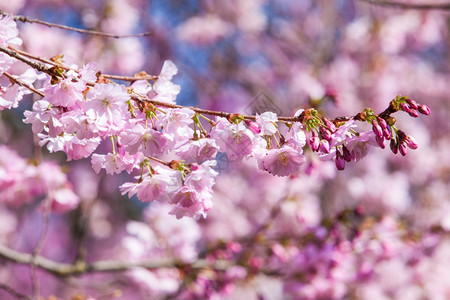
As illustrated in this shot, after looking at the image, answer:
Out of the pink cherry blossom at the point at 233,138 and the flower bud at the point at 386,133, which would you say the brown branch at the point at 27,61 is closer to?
the pink cherry blossom at the point at 233,138

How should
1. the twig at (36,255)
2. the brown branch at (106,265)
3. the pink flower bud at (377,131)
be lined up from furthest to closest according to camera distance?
the brown branch at (106,265), the twig at (36,255), the pink flower bud at (377,131)

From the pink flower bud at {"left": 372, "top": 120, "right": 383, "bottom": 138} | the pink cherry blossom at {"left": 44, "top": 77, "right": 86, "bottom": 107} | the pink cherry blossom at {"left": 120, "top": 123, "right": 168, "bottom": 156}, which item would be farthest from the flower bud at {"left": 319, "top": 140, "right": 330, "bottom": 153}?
the pink cherry blossom at {"left": 44, "top": 77, "right": 86, "bottom": 107}

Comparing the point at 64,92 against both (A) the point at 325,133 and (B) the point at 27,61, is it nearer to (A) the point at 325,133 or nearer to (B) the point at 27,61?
(B) the point at 27,61

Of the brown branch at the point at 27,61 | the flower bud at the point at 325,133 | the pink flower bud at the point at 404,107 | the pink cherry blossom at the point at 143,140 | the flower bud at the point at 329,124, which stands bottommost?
the pink cherry blossom at the point at 143,140

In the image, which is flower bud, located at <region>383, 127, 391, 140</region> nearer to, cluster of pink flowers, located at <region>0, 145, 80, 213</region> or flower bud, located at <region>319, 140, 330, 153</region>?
flower bud, located at <region>319, 140, 330, 153</region>

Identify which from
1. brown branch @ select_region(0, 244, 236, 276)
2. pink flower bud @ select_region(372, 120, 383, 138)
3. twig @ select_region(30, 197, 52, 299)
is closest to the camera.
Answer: pink flower bud @ select_region(372, 120, 383, 138)

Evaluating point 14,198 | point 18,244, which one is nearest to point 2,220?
point 18,244

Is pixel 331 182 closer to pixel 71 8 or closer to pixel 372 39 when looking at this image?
pixel 372 39

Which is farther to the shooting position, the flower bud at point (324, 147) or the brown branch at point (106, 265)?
the brown branch at point (106, 265)

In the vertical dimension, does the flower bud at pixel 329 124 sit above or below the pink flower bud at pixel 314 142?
above

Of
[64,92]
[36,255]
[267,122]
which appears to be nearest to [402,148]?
[267,122]

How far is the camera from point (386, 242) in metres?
3.04

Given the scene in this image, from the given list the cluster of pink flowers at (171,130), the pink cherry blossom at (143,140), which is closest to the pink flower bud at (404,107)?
→ the cluster of pink flowers at (171,130)

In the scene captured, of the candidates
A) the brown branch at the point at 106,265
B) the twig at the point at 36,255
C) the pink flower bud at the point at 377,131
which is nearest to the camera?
the pink flower bud at the point at 377,131
